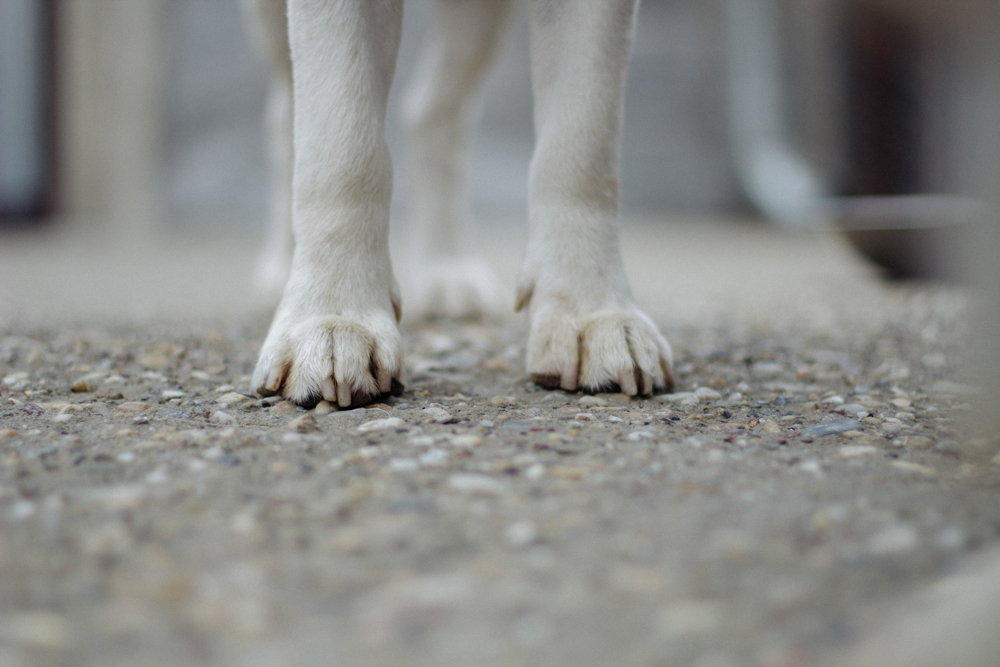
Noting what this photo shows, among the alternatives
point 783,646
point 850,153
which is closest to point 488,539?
point 783,646

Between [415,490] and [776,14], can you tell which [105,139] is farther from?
[415,490]

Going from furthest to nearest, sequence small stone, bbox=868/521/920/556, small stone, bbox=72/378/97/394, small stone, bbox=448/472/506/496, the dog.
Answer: small stone, bbox=72/378/97/394 → the dog → small stone, bbox=448/472/506/496 → small stone, bbox=868/521/920/556

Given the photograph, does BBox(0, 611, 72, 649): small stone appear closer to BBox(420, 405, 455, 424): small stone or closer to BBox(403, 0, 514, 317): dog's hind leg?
BBox(420, 405, 455, 424): small stone

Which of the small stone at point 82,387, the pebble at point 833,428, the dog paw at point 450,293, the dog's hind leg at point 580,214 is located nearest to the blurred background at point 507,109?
the dog paw at point 450,293

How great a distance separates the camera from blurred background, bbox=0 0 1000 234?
181 inches

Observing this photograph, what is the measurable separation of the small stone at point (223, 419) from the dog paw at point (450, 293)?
1.23 m

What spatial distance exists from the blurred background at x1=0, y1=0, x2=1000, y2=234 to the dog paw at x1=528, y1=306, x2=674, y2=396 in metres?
3.34

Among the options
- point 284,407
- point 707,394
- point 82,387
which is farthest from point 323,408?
point 707,394

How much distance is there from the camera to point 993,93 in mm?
867

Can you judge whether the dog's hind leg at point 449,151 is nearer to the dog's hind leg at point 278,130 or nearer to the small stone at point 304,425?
the dog's hind leg at point 278,130

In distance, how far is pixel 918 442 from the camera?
42.4 inches

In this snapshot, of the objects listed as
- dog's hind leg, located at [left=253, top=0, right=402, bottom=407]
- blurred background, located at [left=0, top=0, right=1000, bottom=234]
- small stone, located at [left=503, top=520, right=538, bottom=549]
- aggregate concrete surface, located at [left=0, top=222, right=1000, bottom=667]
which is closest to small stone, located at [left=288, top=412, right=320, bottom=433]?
aggregate concrete surface, located at [left=0, top=222, right=1000, bottom=667]

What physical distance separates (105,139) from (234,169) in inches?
45.0

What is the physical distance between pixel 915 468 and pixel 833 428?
18 cm
